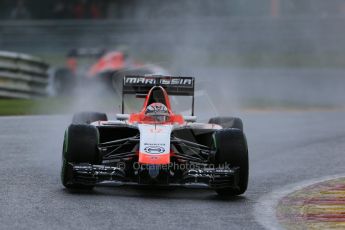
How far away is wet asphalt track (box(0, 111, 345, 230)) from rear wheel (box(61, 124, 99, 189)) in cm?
16

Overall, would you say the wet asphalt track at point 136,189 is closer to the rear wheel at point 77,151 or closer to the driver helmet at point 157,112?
the rear wheel at point 77,151

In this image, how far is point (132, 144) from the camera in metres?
11.0

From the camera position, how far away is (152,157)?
10.2m

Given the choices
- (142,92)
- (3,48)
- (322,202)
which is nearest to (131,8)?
(3,48)

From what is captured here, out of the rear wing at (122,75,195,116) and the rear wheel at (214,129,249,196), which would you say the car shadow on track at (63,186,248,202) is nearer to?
the rear wheel at (214,129,249,196)

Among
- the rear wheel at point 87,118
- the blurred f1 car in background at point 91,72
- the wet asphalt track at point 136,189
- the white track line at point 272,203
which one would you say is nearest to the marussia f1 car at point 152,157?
the wet asphalt track at point 136,189

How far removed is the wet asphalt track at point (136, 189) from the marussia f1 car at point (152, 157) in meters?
0.17

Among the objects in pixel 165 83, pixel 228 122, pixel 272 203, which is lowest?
pixel 272 203

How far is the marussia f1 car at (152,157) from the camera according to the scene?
10234mm

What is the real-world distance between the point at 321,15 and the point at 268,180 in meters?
17.5

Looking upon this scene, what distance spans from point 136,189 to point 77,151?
848 mm

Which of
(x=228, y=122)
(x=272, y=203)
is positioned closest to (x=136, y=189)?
(x=272, y=203)

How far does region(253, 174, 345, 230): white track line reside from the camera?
9.08 meters

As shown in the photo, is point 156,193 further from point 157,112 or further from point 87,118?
point 87,118
